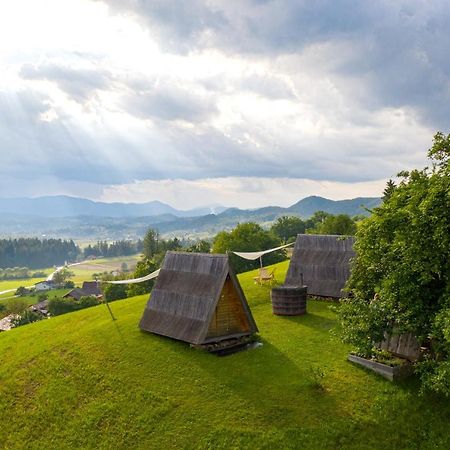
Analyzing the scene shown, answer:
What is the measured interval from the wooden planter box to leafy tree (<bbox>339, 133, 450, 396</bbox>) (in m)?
1.05

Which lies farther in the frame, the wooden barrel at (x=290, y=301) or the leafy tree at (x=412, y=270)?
the wooden barrel at (x=290, y=301)

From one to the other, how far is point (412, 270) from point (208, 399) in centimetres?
1047

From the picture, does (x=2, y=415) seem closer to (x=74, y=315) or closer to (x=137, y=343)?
(x=137, y=343)

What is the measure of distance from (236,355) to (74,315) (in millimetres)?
20530

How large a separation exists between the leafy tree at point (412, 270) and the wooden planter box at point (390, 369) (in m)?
1.05

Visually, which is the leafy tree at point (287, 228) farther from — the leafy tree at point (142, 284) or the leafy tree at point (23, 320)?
the leafy tree at point (23, 320)

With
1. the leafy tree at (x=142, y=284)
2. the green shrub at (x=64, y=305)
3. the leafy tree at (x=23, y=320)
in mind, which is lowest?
the leafy tree at (x=23, y=320)

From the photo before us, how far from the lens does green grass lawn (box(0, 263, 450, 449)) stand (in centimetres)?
1642

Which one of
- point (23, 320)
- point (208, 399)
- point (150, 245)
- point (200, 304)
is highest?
point (200, 304)

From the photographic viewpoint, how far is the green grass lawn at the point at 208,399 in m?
16.4

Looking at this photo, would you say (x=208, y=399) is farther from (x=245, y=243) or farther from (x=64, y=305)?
(x=64, y=305)

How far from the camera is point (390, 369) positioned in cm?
1925

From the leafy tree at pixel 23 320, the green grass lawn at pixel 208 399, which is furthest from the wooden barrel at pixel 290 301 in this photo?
the leafy tree at pixel 23 320

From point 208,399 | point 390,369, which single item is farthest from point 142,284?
point 390,369
